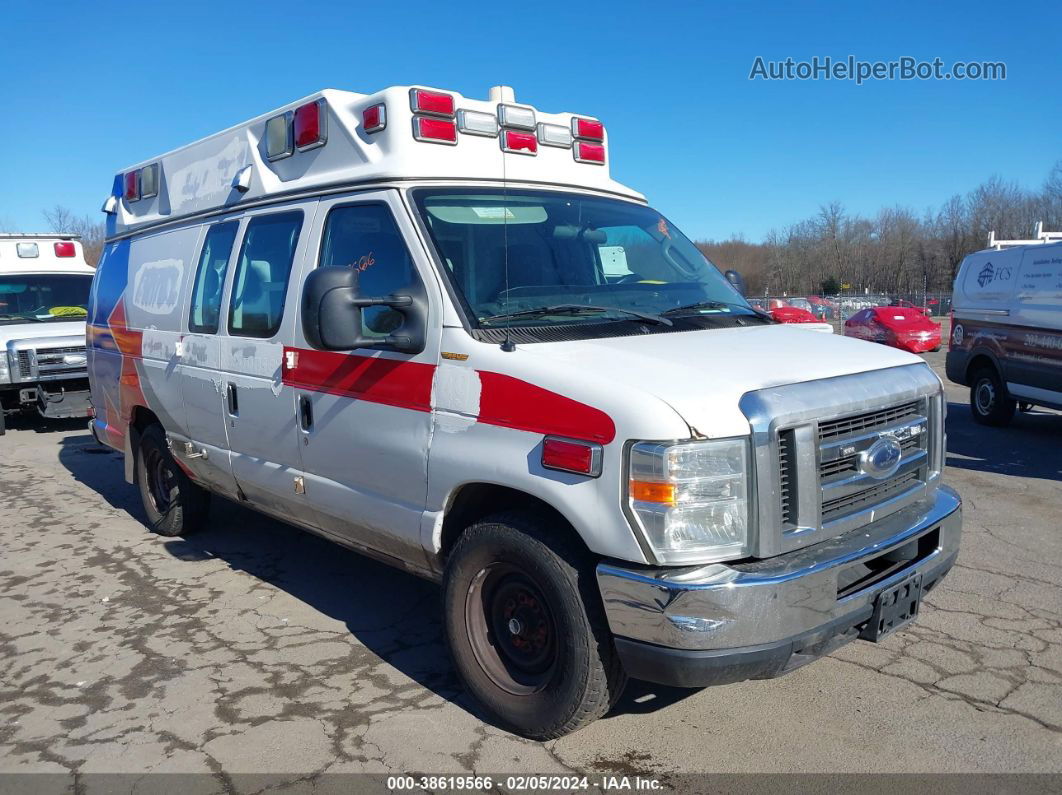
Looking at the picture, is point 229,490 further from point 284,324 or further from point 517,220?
point 517,220

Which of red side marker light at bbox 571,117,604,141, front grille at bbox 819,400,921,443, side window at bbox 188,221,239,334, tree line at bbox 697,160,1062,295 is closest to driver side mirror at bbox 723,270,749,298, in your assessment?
red side marker light at bbox 571,117,604,141

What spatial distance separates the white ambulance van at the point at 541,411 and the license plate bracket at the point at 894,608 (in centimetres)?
1

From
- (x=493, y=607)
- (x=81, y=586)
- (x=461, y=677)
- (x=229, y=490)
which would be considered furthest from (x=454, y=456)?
(x=81, y=586)

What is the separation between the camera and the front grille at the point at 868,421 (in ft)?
10.1

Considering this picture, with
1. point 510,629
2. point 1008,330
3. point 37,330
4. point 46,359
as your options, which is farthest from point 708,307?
point 37,330

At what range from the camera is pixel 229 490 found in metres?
5.27

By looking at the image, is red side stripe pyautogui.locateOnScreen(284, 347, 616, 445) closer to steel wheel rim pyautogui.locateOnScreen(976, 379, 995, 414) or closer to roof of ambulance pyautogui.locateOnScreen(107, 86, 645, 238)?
roof of ambulance pyautogui.locateOnScreen(107, 86, 645, 238)

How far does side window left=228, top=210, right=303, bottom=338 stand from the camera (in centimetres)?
447

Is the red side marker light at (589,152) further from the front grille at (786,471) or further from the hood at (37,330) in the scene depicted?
the hood at (37,330)

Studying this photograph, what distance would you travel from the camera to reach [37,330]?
11.7 meters

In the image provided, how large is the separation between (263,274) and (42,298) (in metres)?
9.72

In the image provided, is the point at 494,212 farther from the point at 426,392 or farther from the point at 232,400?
the point at 232,400

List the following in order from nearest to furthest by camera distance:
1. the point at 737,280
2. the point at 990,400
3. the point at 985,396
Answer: the point at 737,280 < the point at 990,400 < the point at 985,396

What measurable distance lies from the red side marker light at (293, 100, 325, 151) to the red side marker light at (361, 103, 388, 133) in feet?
1.18
